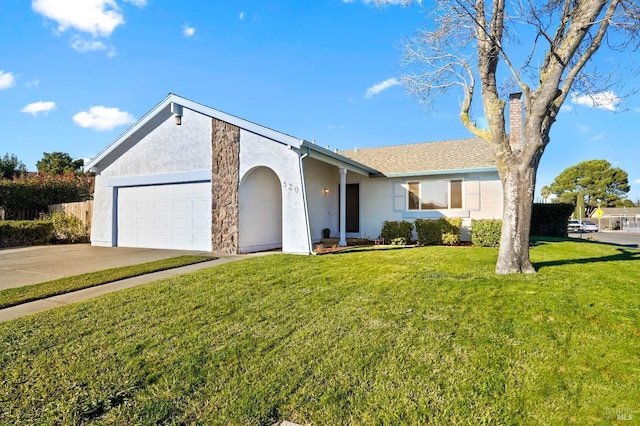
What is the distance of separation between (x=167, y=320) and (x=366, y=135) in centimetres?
1668

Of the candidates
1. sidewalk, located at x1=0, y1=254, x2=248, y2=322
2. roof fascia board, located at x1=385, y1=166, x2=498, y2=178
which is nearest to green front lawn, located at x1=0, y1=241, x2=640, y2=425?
sidewalk, located at x1=0, y1=254, x2=248, y2=322

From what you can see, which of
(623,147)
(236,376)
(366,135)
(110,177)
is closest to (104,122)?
(110,177)

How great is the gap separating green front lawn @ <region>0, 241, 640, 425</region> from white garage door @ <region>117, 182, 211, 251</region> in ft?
19.0

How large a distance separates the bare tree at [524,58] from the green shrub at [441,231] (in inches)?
202

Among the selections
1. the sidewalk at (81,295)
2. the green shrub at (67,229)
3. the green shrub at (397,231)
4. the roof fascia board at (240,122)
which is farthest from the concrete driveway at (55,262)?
the green shrub at (397,231)

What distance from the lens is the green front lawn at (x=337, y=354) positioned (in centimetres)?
270

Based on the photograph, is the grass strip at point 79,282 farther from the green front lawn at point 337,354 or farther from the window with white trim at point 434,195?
the window with white trim at point 434,195

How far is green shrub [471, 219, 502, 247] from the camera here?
11.2 m

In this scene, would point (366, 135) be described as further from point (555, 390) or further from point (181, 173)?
point (555, 390)

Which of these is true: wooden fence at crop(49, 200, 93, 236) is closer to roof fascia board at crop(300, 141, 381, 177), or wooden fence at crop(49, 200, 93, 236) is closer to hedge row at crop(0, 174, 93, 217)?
hedge row at crop(0, 174, 93, 217)

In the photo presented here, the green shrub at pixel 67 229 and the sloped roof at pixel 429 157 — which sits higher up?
the sloped roof at pixel 429 157

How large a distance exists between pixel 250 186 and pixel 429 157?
817 cm

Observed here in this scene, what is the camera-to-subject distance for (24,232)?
14414mm

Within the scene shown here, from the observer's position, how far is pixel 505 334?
13.1ft
